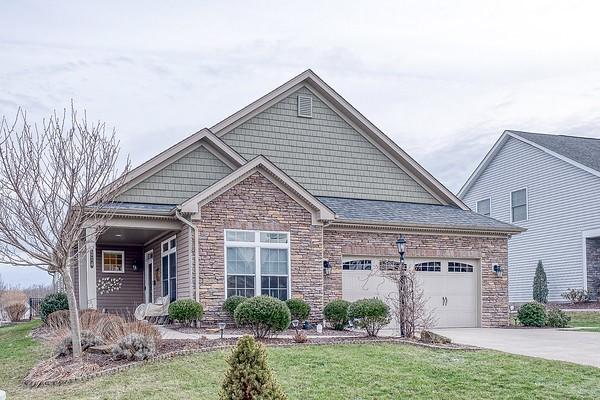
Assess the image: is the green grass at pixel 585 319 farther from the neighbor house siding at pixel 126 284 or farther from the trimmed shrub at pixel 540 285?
the neighbor house siding at pixel 126 284

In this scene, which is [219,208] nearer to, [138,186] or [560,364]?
[138,186]

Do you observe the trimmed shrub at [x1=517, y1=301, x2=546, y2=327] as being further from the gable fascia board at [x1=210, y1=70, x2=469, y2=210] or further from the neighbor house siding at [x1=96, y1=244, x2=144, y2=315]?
the neighbor house siding at [x1=96, y1=244, x2=144, y2=315]

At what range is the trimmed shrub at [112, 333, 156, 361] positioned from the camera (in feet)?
36.9

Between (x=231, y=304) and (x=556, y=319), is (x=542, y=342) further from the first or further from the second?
(x=231, y=304)

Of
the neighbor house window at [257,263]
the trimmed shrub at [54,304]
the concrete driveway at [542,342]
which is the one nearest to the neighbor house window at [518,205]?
the concrete driveway at [542,342]

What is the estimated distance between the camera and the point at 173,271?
18.3 metres

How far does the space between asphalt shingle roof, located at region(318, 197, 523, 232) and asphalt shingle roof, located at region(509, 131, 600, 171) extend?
6865mm

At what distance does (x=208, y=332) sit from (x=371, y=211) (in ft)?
23.1

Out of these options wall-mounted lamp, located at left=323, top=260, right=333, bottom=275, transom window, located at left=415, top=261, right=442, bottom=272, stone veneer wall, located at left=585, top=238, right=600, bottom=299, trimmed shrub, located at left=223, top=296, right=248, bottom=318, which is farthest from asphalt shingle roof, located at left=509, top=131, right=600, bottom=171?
trimmed shrub, located at left=223, top=296, right=248, bottom=318

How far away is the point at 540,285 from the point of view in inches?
1057

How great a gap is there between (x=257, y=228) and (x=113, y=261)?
6926 mm

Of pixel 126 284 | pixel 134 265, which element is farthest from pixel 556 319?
pixel 126 284

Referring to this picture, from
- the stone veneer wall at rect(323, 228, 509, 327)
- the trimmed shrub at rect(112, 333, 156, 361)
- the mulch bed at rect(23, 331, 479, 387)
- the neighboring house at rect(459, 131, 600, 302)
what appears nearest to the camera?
the mulch bed at rect(23, 331, 479, 387)

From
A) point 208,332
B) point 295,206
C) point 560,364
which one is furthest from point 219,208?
point 560,364
